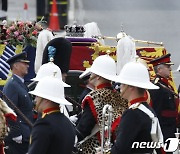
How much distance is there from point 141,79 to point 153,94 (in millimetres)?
4021

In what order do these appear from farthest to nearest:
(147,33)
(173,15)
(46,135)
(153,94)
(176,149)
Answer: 1. (173,15)
2. (147,33)
3. (153,94)
4. (176,149)
5. (46,135)

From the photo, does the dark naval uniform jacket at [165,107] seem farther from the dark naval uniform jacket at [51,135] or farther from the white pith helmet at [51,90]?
the dark naval uniform jacket at [51,135]

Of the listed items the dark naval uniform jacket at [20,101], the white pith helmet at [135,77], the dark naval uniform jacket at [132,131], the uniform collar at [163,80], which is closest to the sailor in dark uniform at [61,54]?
the dark naval uniform jacket at [20,101]

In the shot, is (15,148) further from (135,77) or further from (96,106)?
(135,77)

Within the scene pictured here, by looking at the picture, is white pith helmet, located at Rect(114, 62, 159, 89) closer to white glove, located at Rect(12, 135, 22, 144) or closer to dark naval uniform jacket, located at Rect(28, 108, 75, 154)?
dark naval uniform jacket, located at Rect(28, 108, 75, 154)

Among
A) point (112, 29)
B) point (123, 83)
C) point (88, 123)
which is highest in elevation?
point (123, 83)

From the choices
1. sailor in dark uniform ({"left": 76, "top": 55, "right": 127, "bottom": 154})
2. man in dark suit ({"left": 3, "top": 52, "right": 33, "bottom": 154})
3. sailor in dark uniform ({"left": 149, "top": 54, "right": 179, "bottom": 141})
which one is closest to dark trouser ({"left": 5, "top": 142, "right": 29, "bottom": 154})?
man in dark suit ({"left": 3, "top": 52, "right": 33, "bottom": 154})

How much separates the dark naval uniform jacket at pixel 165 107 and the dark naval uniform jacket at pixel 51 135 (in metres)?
4.23

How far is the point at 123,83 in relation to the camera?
29.2ft

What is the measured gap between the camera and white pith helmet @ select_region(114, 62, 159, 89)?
8.91 m

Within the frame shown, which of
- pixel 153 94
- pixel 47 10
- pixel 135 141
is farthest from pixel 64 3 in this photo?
pixel 135 141

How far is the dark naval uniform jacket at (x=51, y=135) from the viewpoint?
8.59 meters

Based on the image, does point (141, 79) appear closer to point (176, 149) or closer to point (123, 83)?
point (123, 83)

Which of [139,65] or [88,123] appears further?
[88,123]
